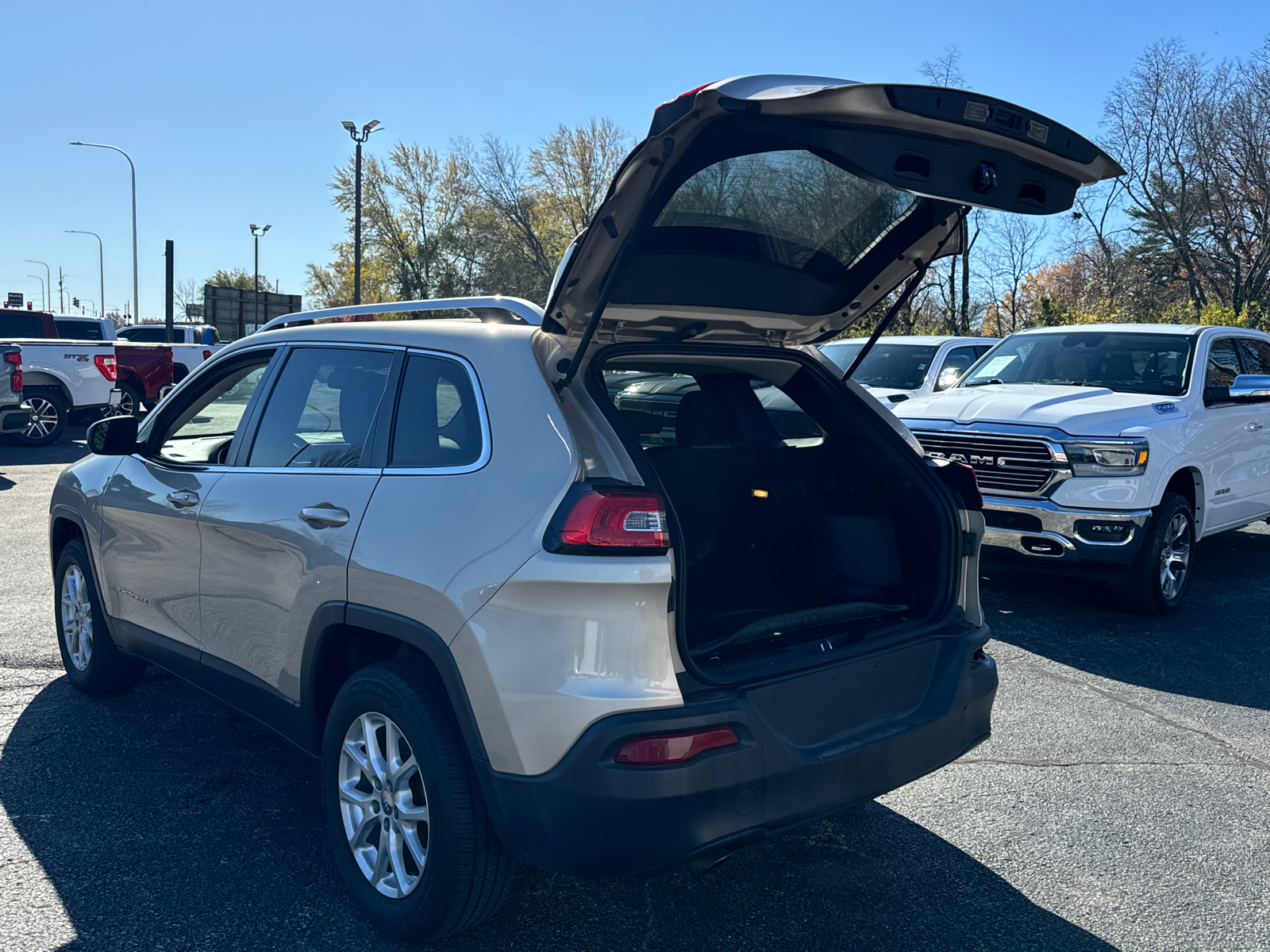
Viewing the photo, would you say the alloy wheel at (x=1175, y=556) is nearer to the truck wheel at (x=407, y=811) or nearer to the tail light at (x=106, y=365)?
the truck wheel at (x=407, y=811)

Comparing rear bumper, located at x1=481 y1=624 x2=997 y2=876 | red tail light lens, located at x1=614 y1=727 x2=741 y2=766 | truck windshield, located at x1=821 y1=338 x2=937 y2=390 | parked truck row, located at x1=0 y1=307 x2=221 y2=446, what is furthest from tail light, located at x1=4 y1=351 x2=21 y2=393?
red tail light lens, located at x1=614 y1=727 x2=741 y2=766

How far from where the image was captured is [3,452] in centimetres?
1439

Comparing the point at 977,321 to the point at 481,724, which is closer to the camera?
the point at 481,724

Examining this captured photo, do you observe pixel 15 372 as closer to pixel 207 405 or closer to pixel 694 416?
pixel 207 405

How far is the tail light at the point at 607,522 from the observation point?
240cm

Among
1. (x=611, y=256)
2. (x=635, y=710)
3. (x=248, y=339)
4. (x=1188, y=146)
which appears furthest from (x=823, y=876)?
(x=1188, y=146)

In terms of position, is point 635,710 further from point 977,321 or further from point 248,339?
point 977,321

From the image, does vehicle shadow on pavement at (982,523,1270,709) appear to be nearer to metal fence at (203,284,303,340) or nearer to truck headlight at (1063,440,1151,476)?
truck headlight at (1063,440,1151,476)

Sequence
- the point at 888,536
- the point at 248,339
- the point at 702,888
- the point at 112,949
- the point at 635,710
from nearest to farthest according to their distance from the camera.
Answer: the point at 635,710, the point at 112,949, the point at 702,888, the point at 888,536, the point at 248,339

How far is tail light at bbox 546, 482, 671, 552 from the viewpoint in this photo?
240cm

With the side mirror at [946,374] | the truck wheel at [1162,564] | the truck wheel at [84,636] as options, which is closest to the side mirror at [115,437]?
the truck wheel at [84,636]

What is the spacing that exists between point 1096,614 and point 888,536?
12.7 feet

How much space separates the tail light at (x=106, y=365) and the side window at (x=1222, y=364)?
15.2 meters

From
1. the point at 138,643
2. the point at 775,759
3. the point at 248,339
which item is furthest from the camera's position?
the point at 138,643
